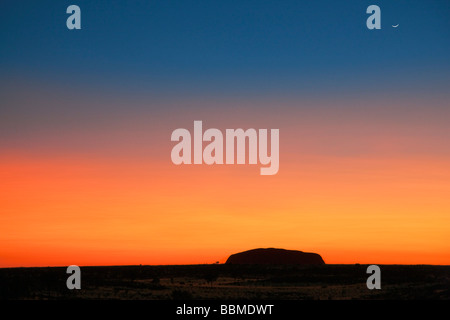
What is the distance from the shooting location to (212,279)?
266 ft

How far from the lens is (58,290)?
57.0 m
